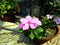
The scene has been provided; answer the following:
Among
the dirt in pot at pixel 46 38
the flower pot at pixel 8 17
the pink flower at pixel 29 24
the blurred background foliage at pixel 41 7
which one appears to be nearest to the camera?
the pink flower at pixel 29 24

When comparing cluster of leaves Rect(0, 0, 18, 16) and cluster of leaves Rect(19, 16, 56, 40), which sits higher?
cluster of leaves Rect(0, 0, 18, 16)

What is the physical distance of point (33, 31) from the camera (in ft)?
10.6

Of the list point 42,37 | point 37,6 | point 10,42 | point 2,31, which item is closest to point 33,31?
point 42,37

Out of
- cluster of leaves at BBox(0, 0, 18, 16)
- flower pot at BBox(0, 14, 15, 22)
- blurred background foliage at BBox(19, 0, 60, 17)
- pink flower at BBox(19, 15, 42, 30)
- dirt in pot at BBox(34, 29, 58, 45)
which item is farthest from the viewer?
flower pot at BBox(0, 14, 15, 22)

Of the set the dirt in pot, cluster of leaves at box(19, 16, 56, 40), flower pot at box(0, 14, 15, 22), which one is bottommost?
flower pot at box(0, 14, 15, 22)

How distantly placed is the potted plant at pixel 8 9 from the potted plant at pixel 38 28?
24.3 inches

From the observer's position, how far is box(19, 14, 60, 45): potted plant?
3.20 meters

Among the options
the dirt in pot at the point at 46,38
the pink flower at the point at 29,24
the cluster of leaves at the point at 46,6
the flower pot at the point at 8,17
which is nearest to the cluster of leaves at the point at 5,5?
the flower pot at the point at 8,17

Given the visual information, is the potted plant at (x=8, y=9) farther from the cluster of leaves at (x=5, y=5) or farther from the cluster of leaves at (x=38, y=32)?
the cluster of leaves at (x=38, y=32)

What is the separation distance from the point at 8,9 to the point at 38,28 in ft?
2.91

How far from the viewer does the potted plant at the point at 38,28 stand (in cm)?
320

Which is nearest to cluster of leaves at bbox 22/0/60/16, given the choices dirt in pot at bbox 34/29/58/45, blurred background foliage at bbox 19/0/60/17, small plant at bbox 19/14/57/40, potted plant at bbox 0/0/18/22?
blurred background foliage at bbox 19/0/60/17

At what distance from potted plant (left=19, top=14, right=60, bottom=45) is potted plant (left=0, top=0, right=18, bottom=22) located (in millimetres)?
616

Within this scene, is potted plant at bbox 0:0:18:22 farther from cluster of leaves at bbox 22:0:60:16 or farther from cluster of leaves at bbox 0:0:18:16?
cluster of leaves at bbox 22:0:60:16
